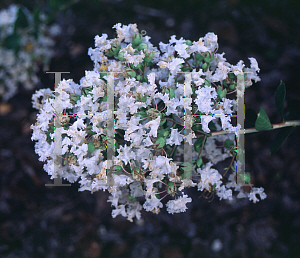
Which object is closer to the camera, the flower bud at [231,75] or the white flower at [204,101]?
the white flower at [204,101]

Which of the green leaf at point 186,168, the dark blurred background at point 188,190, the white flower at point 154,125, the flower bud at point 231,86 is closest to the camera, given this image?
the white flower at point 154,125

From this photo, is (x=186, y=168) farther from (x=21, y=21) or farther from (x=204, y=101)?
(x=21, y=21)

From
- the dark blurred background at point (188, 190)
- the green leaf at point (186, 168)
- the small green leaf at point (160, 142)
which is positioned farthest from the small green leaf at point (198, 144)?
the dark blurred background at point (188, 190)

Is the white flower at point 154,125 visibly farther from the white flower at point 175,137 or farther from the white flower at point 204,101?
the white flower at point 204,101

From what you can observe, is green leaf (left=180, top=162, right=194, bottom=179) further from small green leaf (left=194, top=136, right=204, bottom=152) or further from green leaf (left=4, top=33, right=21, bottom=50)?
green leaf (left=4, top=33, right=21, bottom=50)

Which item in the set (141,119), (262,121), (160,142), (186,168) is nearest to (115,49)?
(141,119)

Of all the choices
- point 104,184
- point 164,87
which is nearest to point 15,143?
point 104,184
